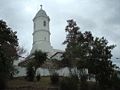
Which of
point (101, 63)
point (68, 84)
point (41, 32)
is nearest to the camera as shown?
point (68, 84)

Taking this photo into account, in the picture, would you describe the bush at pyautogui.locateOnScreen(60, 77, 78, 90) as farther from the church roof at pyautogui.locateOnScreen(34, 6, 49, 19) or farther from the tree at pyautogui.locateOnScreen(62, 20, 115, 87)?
the church roof at pyautogui.locateOnScreen(34, 6, 49, 19)

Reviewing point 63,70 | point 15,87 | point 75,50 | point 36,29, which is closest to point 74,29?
point 75,50

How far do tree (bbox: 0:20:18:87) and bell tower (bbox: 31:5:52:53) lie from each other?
81.0 ft

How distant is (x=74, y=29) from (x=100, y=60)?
792 cm

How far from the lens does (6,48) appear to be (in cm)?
4197

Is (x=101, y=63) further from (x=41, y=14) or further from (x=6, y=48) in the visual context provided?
(x=41, y=14)

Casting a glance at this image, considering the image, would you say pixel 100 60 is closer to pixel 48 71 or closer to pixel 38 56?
pixel 38 56

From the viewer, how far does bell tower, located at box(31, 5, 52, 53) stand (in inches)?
2746

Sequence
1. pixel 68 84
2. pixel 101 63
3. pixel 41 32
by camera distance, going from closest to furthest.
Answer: pixel 68 84 < pixel 101 63 < pixel 41 32

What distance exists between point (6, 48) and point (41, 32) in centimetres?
2845

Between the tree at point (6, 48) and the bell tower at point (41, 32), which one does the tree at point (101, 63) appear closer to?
the tree at point (6, 48)

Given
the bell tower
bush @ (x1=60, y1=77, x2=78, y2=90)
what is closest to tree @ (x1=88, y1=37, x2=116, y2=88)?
bush @ (x1=60, y1=77, x2=78, y2=90)

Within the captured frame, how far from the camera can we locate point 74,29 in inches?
1849

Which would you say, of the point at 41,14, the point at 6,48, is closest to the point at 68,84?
the point at 6,48
